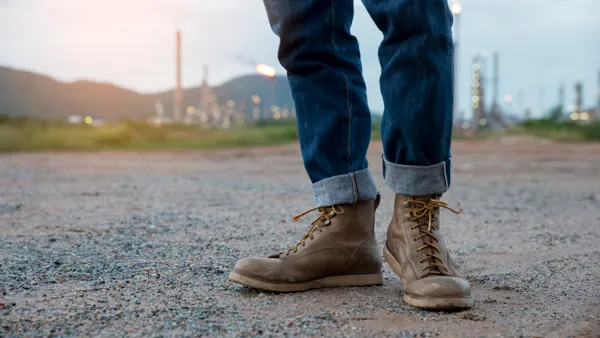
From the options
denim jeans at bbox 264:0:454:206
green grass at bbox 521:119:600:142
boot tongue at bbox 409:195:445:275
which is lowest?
green grass at bbox 521:119:600:142

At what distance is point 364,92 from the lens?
1800 mm

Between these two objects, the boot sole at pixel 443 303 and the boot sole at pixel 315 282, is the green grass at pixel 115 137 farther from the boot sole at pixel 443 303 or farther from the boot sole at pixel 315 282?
the boot sole at pixel 443 303

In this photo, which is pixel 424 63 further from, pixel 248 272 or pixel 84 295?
pixel 84 295

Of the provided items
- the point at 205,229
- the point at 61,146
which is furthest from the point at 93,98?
the point at 205,229

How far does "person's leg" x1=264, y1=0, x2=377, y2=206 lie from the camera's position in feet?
5.66

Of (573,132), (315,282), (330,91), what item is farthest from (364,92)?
(573,132)

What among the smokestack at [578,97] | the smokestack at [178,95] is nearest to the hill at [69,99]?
the smokestack at [178,95]

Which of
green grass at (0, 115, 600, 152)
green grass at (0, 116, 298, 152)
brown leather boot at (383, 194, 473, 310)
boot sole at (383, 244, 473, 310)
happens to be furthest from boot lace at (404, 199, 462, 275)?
green grass at (0, 116, 298, 152)

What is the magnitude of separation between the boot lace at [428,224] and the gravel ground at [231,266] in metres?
0.13

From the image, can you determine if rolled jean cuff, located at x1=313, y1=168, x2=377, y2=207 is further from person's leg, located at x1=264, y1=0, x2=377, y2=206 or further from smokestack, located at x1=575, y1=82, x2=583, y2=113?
smokestack, located at x1=575, y1=82, x2=583, y2=113

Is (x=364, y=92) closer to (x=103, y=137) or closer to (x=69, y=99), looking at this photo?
(x=103, y=137)

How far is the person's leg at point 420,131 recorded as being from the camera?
5.06 feet

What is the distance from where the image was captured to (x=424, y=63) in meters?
1.55

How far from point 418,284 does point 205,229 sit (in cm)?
154
